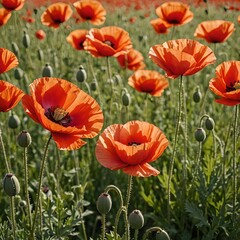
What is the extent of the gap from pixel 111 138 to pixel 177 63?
434mm

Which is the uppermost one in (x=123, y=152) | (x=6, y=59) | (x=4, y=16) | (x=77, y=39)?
(x=6, y=59)

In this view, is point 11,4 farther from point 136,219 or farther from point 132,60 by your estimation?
point 136,219

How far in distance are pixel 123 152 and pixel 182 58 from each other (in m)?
0.49

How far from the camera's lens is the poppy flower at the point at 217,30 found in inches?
101

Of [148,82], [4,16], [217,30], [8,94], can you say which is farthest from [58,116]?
[4,16]

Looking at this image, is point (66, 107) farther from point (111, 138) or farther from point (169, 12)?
point (169, 12)

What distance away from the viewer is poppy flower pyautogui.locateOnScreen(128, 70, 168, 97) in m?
2.67

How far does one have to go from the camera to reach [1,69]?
175 centimetres

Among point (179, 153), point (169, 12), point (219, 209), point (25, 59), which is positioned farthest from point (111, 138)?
point (25, 59)

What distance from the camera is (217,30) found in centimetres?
256

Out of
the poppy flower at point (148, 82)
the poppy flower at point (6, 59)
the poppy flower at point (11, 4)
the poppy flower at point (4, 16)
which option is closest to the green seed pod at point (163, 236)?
the poppy flower at point (6, 59)

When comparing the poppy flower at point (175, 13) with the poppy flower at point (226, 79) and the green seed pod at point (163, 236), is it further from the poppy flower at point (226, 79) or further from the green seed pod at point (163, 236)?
the green seed pod at point (163, 236)

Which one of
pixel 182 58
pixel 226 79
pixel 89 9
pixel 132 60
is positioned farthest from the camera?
pixel 132 60

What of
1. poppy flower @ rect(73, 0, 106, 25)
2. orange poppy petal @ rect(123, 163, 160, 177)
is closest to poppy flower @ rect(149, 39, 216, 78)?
orange poppy petal @ rect(123, 163, 160, 177)
